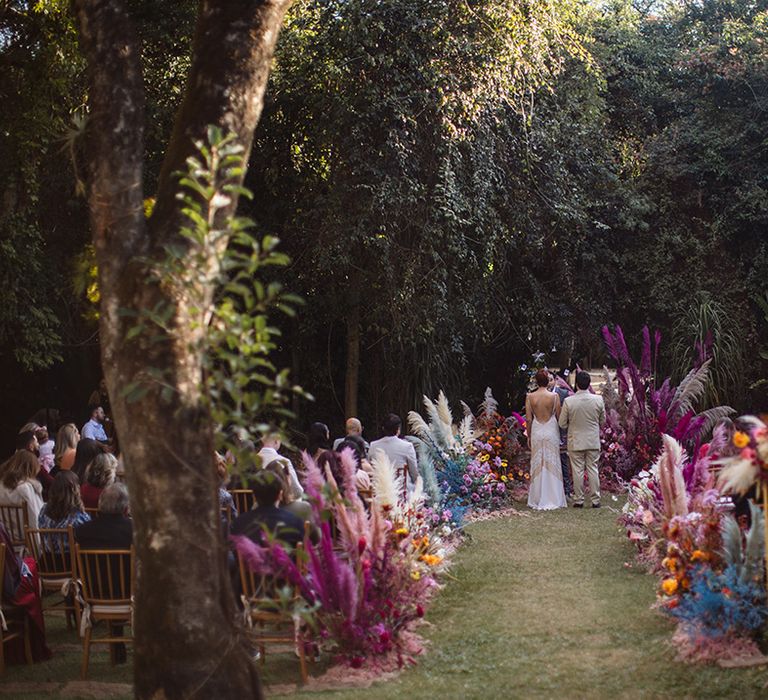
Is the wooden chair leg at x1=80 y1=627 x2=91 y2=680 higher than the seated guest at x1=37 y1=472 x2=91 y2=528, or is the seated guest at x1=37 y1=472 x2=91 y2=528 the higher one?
the seated guest at x1=37 y1=472 x2=91 y2=528

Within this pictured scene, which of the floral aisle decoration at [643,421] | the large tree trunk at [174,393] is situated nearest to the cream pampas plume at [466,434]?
the floral aisle decoration at [643,421]

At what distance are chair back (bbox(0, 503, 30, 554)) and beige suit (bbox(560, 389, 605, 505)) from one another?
21.8ft

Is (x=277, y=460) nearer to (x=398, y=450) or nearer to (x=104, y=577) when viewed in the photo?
(x=398, y=450)

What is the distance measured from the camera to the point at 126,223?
5.09 metres

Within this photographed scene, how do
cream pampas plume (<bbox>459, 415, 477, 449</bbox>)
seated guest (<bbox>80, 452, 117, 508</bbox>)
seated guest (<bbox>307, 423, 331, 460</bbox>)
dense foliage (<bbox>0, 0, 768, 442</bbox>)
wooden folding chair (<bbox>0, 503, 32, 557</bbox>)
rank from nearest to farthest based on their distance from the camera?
wooden folding chair (<bbox>0, 503, 32, 557</bbox>)
seated guest (<bbox>80, 452, 117, 508</bbox>)
seated guest (<bbox>307, 423, 331, 460</bbox>)
cream pampas plume (<bbox>459, 415, 477, 449</bbox>)
dense foliage (<bbox>0, 0, 768, 442</bbox>)

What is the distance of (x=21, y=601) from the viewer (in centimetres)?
705

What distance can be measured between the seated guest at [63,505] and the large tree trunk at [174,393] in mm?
3222

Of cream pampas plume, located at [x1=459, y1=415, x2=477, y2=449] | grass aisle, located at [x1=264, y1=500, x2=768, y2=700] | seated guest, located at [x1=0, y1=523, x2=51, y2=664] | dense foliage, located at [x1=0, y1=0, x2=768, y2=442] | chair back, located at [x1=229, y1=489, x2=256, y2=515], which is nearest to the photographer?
grass aisle, located at [x1=264, y1=500, x2=768, y2=700]

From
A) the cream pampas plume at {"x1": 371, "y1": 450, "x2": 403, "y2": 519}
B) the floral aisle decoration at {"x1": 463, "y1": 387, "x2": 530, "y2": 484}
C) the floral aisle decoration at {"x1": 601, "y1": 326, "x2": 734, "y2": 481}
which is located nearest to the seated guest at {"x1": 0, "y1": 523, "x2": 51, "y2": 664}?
the cream pampas plume at {"x1": 371, "y1": 450, "x2": 403, "y2": 519}

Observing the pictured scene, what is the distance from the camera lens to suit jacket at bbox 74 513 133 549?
23.1ft

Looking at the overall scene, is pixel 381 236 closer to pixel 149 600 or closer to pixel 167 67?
pixel 167 67

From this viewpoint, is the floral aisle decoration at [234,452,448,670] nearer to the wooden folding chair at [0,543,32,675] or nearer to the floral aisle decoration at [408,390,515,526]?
the wooden folding chair at [0,543,32,675]

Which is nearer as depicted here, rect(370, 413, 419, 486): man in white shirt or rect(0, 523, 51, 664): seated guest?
rect(0, 523, 51, 664): seated guest

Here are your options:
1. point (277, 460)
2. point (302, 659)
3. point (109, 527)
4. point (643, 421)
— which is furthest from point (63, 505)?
point (643, 421)
